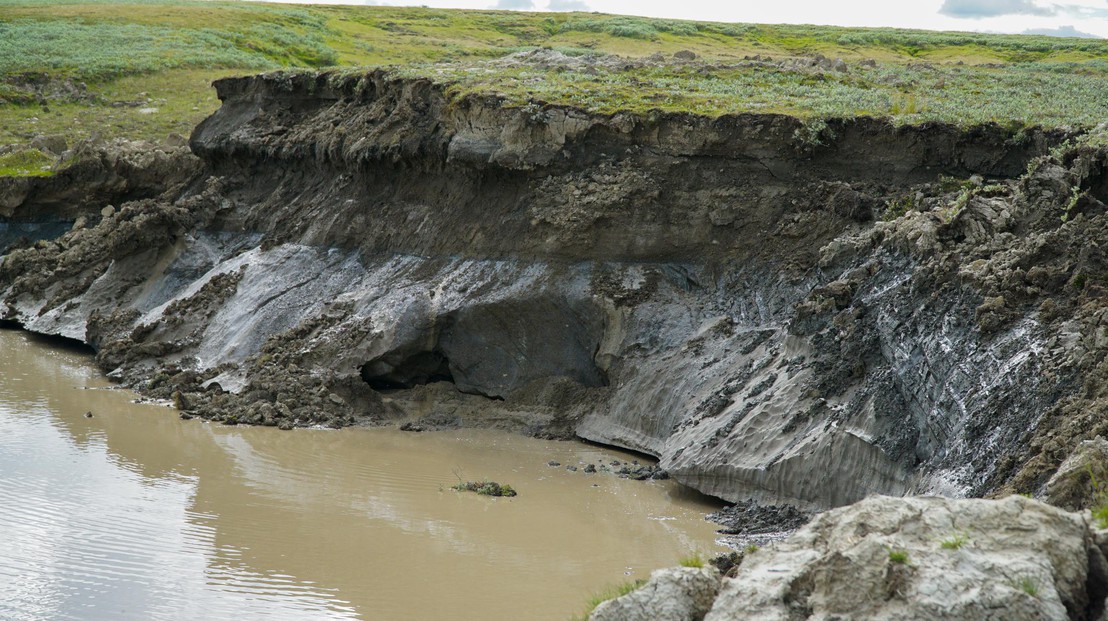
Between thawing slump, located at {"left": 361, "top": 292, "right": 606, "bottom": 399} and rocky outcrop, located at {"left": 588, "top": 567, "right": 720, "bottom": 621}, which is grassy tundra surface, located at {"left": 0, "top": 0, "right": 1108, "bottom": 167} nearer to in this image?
thawing slump, located at {"left": 361, "top": 292, "right": 606, "bottom": 399}

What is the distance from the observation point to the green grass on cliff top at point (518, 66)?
18.8 meters

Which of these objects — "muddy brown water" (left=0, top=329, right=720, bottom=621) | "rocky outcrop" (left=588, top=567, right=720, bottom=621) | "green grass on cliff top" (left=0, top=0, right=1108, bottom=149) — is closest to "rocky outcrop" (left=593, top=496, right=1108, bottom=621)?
"rocky outcrop" (left=588, top=567, right=720, bottom=621)

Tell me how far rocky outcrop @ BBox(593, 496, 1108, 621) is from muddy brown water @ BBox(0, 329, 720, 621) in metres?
3.72

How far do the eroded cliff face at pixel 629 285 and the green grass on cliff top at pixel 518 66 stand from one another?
1.10 m

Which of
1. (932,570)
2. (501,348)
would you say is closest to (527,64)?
(501,348)

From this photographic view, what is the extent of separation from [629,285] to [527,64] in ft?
26.6

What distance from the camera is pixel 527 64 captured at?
2338 cm

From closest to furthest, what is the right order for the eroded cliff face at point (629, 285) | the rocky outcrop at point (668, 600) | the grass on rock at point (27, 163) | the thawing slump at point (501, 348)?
1. the rocky outcrop at point (668, 600)
2. the eroded cliff face at point (629, 285)
3. the thawing slump at point (501, 348)
4. the grass on rock at point (27, 163)

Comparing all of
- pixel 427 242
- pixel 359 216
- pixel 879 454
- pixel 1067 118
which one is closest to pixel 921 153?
pixel 1067 118

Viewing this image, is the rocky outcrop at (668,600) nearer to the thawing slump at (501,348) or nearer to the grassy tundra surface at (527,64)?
the thawing slump at (501,348)

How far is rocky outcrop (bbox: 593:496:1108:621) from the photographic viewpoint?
18.2 ft

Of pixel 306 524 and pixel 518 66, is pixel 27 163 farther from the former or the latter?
pixel 306 524

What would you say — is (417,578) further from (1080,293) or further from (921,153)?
(921,153)

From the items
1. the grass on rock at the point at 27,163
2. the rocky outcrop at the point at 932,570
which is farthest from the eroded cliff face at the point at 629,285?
the grass on rock at the point at 27,163
